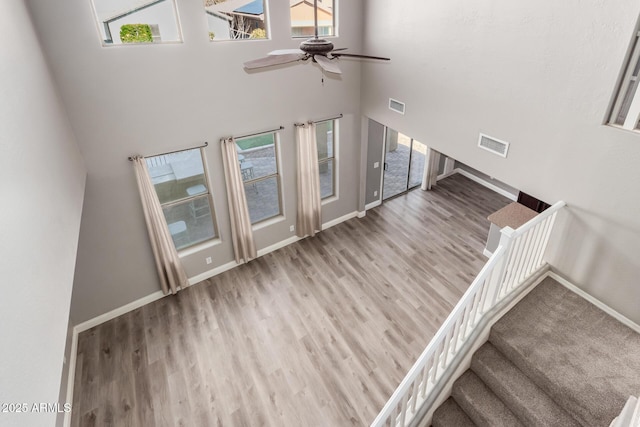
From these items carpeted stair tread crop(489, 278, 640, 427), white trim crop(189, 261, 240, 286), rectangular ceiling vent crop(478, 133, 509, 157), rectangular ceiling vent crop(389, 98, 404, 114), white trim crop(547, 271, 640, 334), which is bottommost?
white trim crop(189, 261, 240, 286)

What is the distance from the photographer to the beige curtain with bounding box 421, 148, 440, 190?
833cm

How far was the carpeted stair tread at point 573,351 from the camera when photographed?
2838mm

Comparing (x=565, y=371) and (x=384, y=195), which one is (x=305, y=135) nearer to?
(x=384, y=195)

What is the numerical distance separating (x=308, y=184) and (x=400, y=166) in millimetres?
4101

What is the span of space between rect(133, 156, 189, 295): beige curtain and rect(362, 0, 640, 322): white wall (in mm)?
4108

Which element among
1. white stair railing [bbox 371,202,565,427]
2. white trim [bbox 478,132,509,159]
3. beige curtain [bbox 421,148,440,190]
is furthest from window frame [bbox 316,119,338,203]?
white stair railing [bbox 371,202,565,427]

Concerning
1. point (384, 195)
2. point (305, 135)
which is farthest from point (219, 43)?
point (384, 195)

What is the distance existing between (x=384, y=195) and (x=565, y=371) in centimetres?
585

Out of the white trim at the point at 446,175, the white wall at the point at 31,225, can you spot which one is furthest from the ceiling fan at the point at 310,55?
the white trim at the point at 446,175

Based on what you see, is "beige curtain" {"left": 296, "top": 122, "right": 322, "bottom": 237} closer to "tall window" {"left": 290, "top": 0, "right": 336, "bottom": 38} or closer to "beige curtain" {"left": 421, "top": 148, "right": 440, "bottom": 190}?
"tall window" {"left": 290, "top": 0, "right": 336, "bottom": 38}

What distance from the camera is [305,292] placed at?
5902 millimetres

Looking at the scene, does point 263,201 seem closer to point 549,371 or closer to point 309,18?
point 309,18

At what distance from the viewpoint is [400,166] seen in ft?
32.1

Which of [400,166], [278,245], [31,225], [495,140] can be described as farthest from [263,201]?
[31,225]
